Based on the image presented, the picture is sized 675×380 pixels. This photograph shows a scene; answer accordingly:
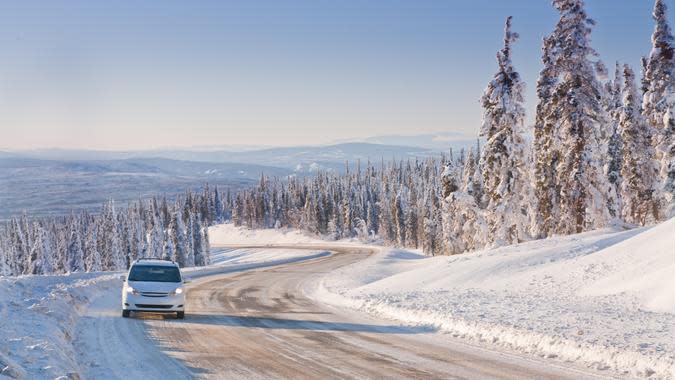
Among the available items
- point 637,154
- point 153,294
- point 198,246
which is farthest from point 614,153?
point 198,246

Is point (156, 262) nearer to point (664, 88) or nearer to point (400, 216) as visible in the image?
point (664, 88)

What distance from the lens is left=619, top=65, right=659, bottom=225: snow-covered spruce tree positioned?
157ft

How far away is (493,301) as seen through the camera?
18.7 metres

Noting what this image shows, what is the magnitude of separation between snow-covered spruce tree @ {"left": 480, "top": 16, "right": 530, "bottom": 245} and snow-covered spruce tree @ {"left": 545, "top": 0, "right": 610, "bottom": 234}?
2.72 metres

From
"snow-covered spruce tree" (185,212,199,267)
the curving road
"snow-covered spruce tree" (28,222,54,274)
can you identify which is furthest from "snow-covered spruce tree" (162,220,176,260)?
the curving road

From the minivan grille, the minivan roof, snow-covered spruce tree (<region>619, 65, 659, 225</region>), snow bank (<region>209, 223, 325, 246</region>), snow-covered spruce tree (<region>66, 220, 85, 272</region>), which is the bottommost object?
snow bank (<region>209, 223, 325, 246</region>)

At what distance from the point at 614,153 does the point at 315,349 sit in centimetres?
4154

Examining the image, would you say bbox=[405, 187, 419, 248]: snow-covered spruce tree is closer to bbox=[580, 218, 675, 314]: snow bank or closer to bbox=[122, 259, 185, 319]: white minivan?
bbox=[580, 218, 675, 314]: snow bank

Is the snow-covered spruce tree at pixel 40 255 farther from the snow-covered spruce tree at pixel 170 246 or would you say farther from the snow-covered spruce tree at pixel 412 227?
the snow-covered spruce tree at pixel 412 227

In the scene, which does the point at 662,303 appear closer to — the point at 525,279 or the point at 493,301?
the point at 493,301

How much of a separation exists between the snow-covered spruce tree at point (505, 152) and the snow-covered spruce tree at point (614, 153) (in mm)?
5310

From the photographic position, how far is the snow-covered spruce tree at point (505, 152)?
3938 cm

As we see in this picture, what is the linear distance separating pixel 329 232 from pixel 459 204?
106 meters

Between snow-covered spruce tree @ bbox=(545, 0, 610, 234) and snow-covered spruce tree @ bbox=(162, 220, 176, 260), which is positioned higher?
snow-covered spruce tree @ bbox=(545, 0, 610, 234)
